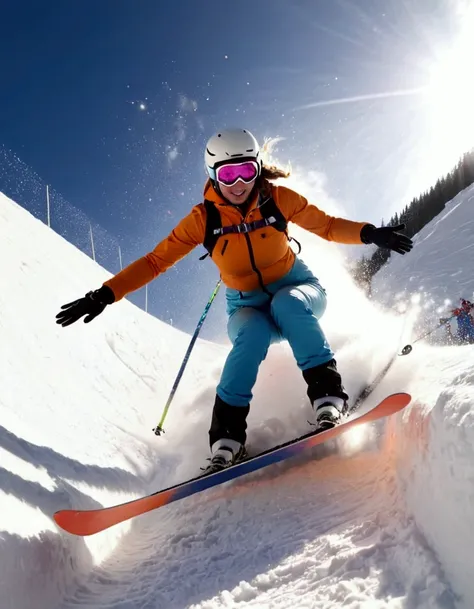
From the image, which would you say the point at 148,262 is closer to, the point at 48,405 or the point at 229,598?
the point at 48,405

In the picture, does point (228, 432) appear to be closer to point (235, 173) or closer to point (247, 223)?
point (247, 223)

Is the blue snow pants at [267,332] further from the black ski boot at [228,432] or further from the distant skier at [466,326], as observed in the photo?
the distant skier at [466,326]

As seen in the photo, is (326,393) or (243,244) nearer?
(326,393)

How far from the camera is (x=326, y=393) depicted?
3.02m

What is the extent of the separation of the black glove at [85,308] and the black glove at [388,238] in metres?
1.97

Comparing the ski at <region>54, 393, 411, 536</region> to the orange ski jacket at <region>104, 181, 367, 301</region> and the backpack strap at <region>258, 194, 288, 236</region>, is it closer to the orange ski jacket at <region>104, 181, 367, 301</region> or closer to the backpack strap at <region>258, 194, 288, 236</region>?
the orange ski jacket at <region>104, 181, 367, 301</region>

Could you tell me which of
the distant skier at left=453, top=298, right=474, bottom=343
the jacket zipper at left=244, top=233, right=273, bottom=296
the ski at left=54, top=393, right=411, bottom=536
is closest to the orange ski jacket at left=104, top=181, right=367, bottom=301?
the jacket zipper at left=244, top=233, right=273, bottom=296

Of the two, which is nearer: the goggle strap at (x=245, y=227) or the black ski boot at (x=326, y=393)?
the black ski boot at (x=326, y=393)

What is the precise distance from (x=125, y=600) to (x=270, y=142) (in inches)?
136

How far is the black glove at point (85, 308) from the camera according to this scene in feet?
10.5

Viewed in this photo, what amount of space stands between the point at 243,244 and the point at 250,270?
22 centimetres

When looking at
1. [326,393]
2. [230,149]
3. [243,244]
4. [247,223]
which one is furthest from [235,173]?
[326,393]

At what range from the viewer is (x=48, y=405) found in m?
3.71

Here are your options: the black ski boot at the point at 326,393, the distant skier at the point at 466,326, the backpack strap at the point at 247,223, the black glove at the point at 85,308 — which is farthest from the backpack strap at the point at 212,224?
the distant skier at the point at 466,326
